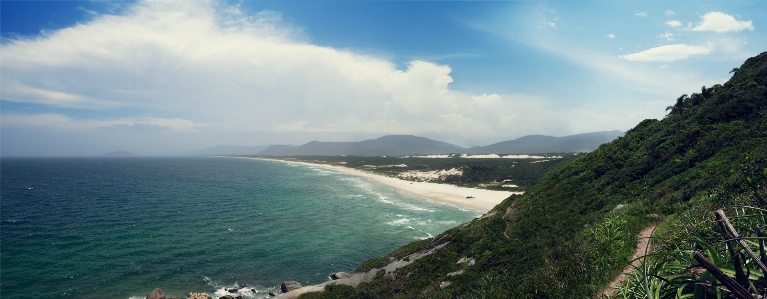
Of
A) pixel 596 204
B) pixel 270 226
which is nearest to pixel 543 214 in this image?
pixel 596 204

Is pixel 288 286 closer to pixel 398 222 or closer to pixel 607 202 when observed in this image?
pixel 398 222

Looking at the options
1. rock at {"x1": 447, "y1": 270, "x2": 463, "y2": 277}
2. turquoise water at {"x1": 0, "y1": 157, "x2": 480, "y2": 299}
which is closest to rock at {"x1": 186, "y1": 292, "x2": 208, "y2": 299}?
turquoise water at {"x1": 0, "y1": 157, "x2": 480, "y2": 299}

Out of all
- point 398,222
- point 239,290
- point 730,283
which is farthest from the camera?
point 398,222

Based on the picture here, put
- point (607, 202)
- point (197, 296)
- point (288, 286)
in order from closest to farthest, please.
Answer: point (607, 202) → point (197, 296) → point (288, 286)

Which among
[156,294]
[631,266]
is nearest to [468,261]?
[631,266]

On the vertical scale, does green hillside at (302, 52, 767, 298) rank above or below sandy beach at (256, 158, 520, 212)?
above

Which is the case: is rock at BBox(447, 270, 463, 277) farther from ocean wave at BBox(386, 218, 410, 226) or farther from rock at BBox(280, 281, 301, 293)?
ocean wave at BBox(386, 218, 410, 226)

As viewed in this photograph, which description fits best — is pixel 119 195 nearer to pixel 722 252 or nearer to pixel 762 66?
pixel 722 252
